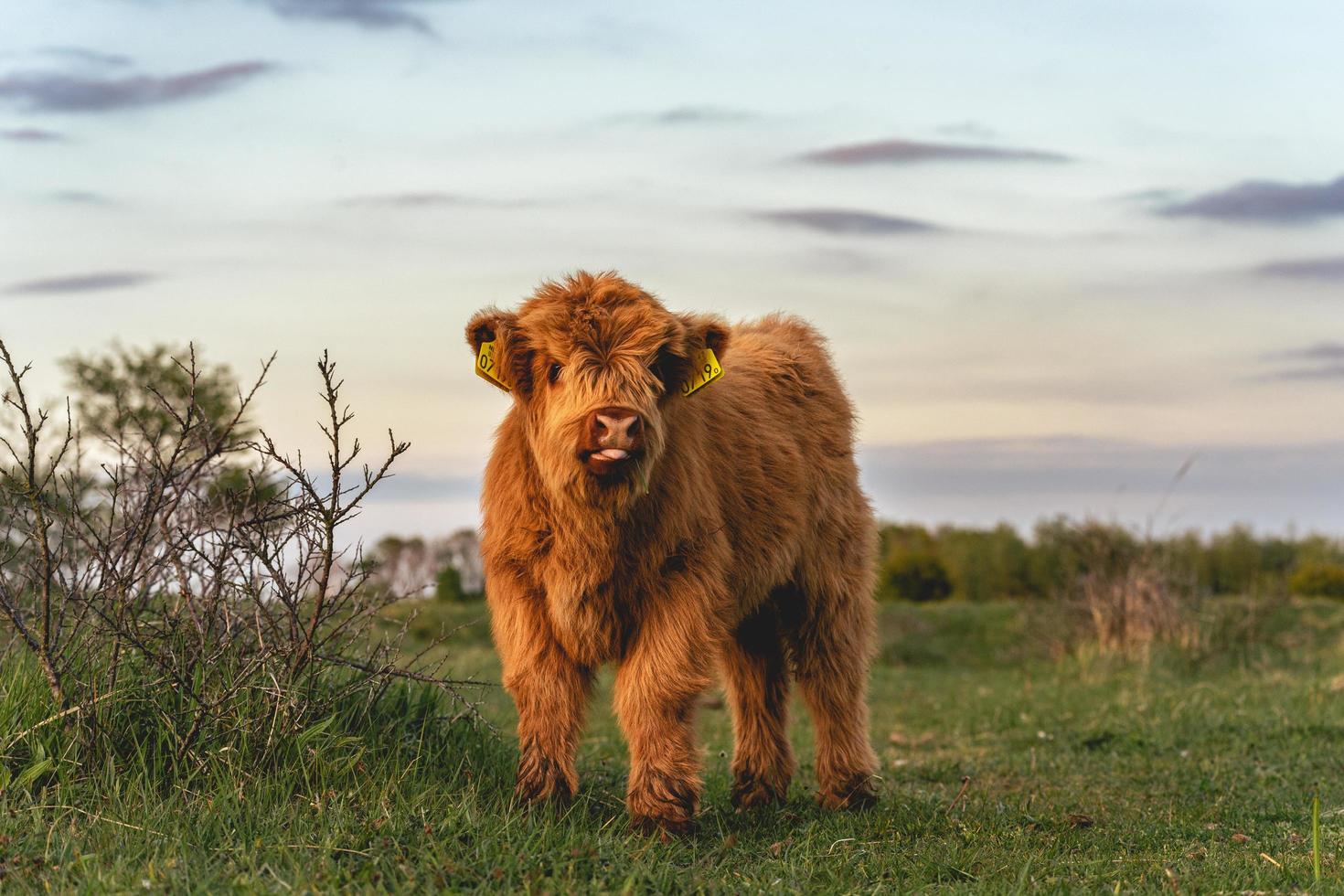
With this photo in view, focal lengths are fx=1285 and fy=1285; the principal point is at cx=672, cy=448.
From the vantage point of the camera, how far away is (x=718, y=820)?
5957 mm

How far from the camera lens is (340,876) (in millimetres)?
4145

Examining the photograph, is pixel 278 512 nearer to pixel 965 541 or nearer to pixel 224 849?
pixel 224 849

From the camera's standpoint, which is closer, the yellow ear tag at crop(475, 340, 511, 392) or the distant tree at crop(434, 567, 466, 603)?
the yellow ear tag at crop(475, 340, 511, 392)

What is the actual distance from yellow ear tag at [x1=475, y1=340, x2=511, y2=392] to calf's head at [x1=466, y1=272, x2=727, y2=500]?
0.04 feet

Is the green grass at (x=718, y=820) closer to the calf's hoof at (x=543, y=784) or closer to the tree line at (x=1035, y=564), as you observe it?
the calf's hoof at (x=543, y=784)

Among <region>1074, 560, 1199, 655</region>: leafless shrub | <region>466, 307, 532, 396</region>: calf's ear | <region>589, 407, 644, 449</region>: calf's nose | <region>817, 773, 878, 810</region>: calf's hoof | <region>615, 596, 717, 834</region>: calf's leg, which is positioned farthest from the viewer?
<region>1074, 560, 1199, 655</region>: leafless shrub

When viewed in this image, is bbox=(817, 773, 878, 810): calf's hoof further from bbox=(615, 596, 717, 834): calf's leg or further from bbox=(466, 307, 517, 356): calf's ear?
bbox=(466, 307, 517, 356): calf's ear

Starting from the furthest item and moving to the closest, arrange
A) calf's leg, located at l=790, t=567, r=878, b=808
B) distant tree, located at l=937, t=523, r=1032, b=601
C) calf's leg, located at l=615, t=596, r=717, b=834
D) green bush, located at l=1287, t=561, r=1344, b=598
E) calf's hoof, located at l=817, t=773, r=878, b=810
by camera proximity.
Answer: distant tree, located at l=937, t=523, r=1032, b=601 < green bush, located at l=1287, t=561, r=1344, b=598 < calf's leg, located at l=790, t=567, r=878, b=808 < calf's hoof, located at l=817, t=773, r=878, b=810 < calf's leg, located at l=615, t=596, r=717, b=834

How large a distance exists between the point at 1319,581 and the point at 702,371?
17.7 m

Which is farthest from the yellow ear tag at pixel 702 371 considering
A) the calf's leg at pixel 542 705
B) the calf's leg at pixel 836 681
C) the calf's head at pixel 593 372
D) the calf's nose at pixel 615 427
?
the calf's leg at pixel 836 681

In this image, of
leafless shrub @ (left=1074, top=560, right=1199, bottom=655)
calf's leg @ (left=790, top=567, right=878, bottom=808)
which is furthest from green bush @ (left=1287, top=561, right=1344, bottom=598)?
calf's leg @ (left=790, top=567, right=878, bottom=808)

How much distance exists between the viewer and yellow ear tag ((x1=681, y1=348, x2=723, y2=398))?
5645mm

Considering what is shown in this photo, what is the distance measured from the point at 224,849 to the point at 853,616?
3720mm

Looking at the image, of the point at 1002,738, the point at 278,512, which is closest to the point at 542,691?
the point at 278,512
